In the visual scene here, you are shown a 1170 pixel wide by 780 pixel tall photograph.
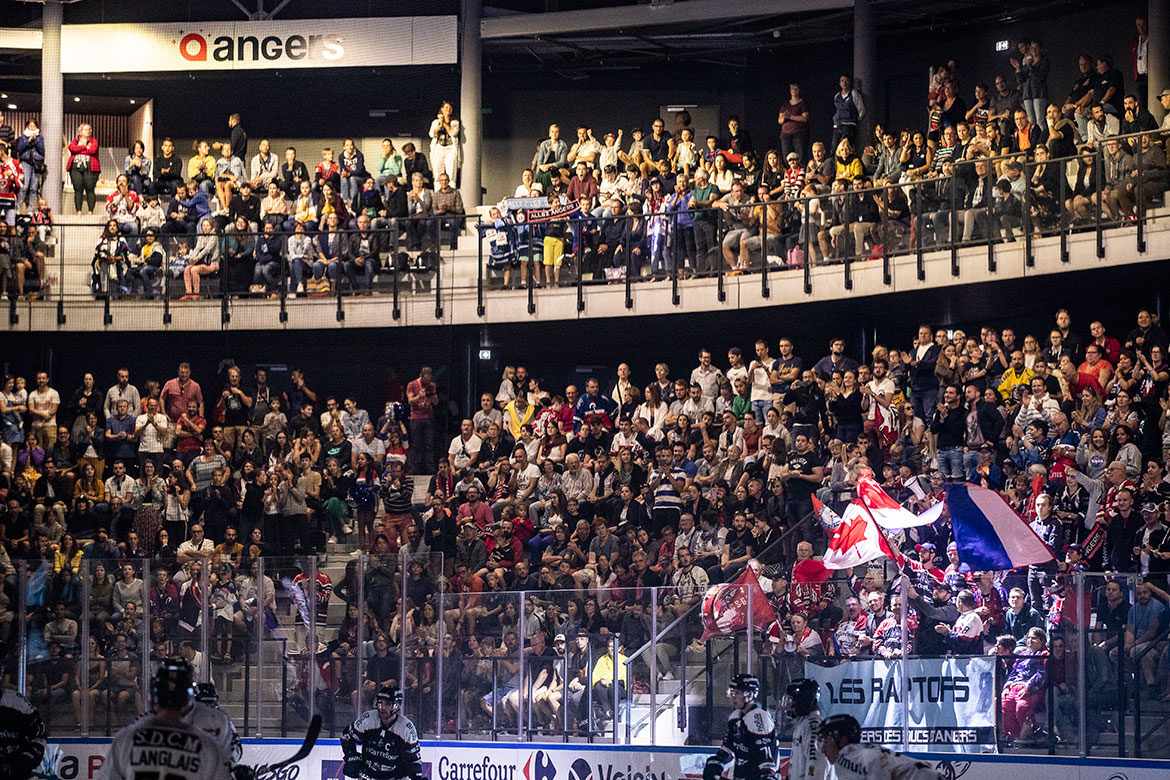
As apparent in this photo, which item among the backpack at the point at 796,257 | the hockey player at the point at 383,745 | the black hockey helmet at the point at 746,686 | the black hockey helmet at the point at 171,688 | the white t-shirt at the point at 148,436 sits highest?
the backpack at the point at 796,257

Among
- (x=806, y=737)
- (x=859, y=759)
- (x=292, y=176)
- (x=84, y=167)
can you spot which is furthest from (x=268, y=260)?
(x=859, y=759)

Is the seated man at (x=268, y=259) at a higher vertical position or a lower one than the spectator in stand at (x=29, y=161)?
lower

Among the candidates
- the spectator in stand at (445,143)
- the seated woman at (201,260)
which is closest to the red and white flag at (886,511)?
the spectator in stand at (445,143)

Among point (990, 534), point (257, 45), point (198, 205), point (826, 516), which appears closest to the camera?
point (990, 534)

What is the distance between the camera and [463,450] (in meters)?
19.5

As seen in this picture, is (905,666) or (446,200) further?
(446,200)

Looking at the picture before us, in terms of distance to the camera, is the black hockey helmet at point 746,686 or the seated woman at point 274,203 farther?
the seated woman at point 274,203

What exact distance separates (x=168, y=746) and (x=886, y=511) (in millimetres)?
7945

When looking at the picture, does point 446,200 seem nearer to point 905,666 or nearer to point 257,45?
point 257,45

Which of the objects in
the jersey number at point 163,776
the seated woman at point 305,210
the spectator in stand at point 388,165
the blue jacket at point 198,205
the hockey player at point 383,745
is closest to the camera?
the jersey number at point 163,776

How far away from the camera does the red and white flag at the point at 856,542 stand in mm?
13914

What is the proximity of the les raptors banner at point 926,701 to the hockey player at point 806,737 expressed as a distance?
2614 millimetres

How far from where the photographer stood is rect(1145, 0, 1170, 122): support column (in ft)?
63.3

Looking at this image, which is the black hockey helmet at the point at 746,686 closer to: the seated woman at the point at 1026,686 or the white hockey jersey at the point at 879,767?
the seated woman at the point at 1026,686
